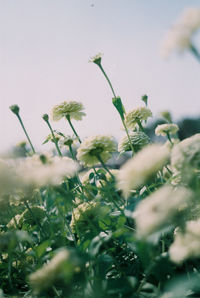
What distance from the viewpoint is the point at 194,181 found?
0.88 meters

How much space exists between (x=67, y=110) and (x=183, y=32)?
125cm

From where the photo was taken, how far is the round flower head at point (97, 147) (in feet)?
5.24

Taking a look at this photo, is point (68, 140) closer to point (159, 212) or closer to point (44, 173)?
point (44, 173)

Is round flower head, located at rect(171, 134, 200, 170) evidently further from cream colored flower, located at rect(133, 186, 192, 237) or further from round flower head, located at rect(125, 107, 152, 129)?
round flower head, located at rect(125, 107, 152, 129)

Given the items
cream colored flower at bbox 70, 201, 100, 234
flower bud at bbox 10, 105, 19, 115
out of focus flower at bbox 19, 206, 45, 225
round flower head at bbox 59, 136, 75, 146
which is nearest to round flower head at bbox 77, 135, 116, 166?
cream colored flower at bbox 70, 201, 100, 234

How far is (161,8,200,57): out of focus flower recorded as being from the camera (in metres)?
1.02

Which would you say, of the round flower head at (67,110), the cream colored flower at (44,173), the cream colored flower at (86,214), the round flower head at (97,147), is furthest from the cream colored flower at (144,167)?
the round flower head at (67,110)

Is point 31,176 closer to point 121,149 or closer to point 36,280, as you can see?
point 36,280

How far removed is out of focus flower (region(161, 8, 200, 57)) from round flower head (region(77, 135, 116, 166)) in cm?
69

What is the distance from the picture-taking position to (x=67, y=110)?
2137mm

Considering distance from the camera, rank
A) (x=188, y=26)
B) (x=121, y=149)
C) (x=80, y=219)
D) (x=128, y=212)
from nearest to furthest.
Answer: (x=188, y=26) < (x=128, y=212) < (x=80, y=219) < (x=121, y=149)

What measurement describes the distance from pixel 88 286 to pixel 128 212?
0.36 meters

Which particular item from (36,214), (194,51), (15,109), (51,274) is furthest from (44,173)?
(15,109)

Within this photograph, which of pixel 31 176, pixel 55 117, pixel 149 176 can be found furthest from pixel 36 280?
pixel 55 117
